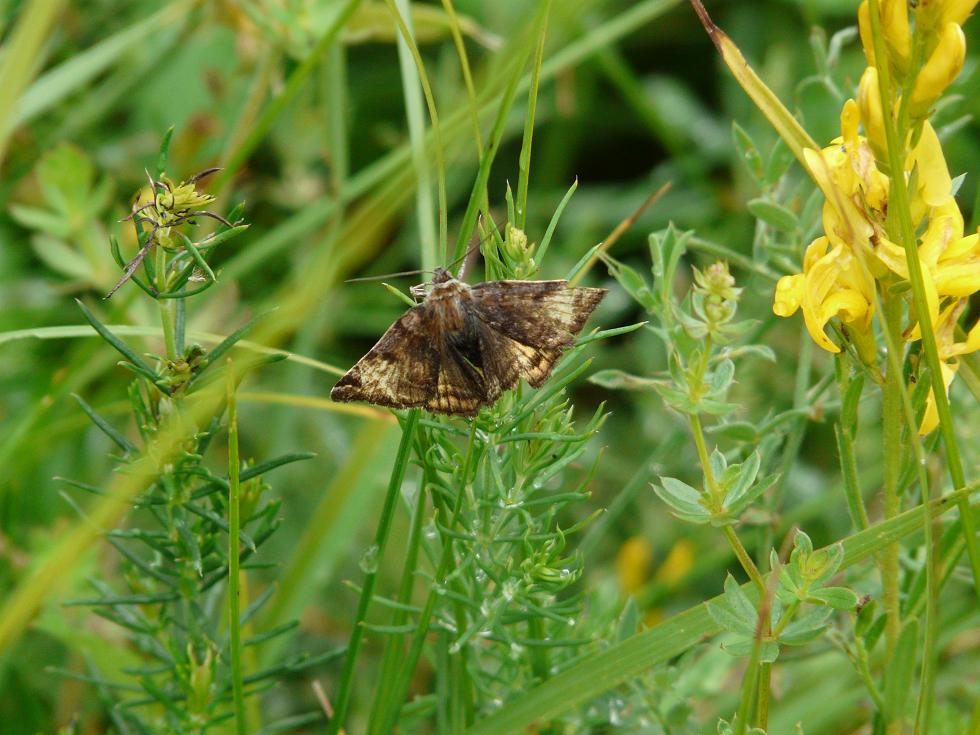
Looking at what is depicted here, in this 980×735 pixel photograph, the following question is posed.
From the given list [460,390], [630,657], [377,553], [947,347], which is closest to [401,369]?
[460,390]

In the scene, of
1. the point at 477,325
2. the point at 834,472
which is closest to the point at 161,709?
the point at 477,325

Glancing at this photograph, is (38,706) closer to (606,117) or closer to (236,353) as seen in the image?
(236,353)

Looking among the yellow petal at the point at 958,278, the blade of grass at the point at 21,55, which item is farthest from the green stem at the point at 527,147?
the blade of grass at the point at 21,55

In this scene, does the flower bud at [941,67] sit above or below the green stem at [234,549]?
above

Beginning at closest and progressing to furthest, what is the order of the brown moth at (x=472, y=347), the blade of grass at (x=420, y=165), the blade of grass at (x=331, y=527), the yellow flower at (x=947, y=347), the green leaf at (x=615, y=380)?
the yellow flower at (x=947, y=347)
the brown moth at (x=472, y=347)
the green leaf at (x=615, y=380)
the blade of grass at (x=420, y=165)
the blade of grass at (x=331, y=527)

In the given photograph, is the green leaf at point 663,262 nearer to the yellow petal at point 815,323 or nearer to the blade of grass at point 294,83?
the yellow petal at point 815,323

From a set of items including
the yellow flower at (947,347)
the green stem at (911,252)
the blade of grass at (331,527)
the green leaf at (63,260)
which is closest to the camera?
the green stem at (911,252)

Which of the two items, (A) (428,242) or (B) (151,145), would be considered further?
(B) (151,145)
